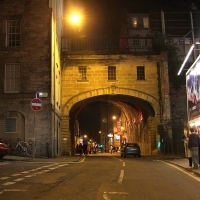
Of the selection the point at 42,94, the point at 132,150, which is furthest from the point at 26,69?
the point at 132,150

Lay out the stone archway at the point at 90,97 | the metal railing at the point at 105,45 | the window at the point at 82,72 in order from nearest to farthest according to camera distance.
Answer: the stone archway at the point at 90,97 < the window at the point at 82,72 < the metal railing at the point at 105,45

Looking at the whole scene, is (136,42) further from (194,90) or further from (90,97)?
(194,90)

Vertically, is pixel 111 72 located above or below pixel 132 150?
above

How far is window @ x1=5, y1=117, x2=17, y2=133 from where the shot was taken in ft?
82.7

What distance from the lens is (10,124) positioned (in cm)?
2547

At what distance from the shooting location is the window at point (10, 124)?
25.2 meters

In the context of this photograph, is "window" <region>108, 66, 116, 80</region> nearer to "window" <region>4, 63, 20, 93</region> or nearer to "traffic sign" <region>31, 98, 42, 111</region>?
"window" <region>4, 63, 20, 93</region>

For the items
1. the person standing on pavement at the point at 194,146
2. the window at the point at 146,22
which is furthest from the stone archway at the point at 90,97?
the window at the point at 146,22

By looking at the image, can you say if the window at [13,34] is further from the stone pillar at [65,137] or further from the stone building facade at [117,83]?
the stone pillar at [65,137]

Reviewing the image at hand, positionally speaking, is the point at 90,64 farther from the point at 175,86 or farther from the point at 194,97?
the point at 194,97

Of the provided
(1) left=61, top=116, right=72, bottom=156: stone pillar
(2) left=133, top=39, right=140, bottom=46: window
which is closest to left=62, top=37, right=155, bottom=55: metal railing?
(2) left=133, top=39, right=140, bottom=46: window

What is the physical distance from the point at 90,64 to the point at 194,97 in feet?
56.8

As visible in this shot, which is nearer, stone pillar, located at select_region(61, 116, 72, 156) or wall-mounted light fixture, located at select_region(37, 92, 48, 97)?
wall-mounted light fixture, located at select_region(37, 92, 48, 97)

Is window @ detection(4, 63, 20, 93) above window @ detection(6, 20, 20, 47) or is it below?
below
